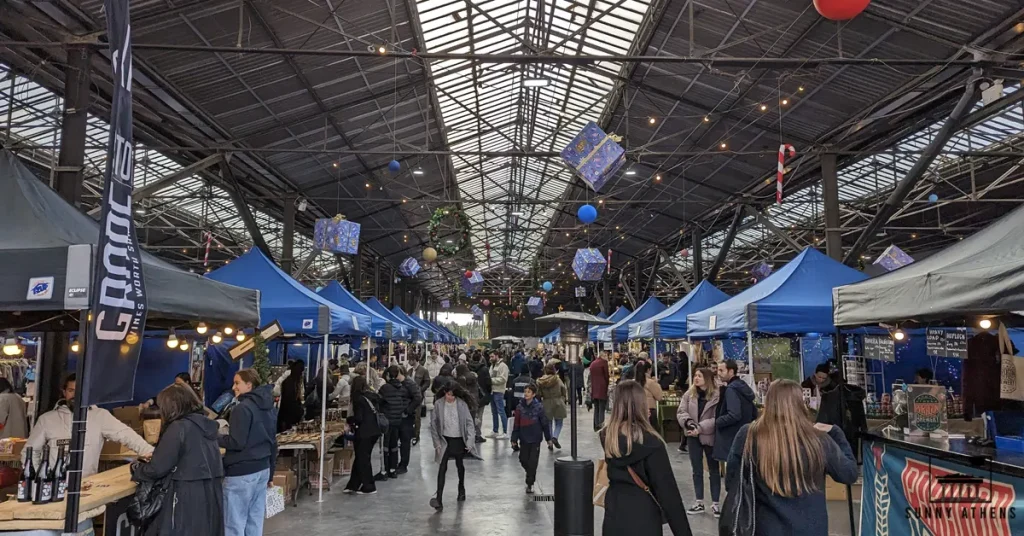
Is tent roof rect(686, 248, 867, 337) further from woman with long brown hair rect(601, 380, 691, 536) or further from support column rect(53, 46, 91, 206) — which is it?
support column rect(53, 46, 91, 206)

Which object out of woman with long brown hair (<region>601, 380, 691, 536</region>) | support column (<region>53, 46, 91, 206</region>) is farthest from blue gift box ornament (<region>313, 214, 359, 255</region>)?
woman with long brown hair (<region>601, 380, 691, 536</region>)

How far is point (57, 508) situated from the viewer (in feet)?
12.8

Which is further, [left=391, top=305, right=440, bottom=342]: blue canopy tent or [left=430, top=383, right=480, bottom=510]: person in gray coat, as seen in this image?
[left=391, top=305, right=440, bottom=342]: blue canopy tent

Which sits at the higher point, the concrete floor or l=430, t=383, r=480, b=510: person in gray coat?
l=430, t=383, r=480, b=510: person in gray coat

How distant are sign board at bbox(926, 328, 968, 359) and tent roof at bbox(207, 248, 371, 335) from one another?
251 inches

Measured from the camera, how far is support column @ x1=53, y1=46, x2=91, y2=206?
294 inches

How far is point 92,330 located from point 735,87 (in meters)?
10.5

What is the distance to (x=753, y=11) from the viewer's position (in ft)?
30.1

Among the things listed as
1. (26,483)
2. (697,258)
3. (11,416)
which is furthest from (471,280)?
(26,483)

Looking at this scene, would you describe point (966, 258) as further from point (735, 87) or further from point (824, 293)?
point (735, 87)

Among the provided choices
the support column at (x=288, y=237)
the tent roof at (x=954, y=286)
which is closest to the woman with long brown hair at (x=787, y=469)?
the tent roof at (x=954, y=286)

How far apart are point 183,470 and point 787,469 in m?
3.40

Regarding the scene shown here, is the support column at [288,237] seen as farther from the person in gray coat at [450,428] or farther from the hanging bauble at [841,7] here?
the hanging bauble at [841,7]

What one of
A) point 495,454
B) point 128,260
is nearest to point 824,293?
point 495,454
